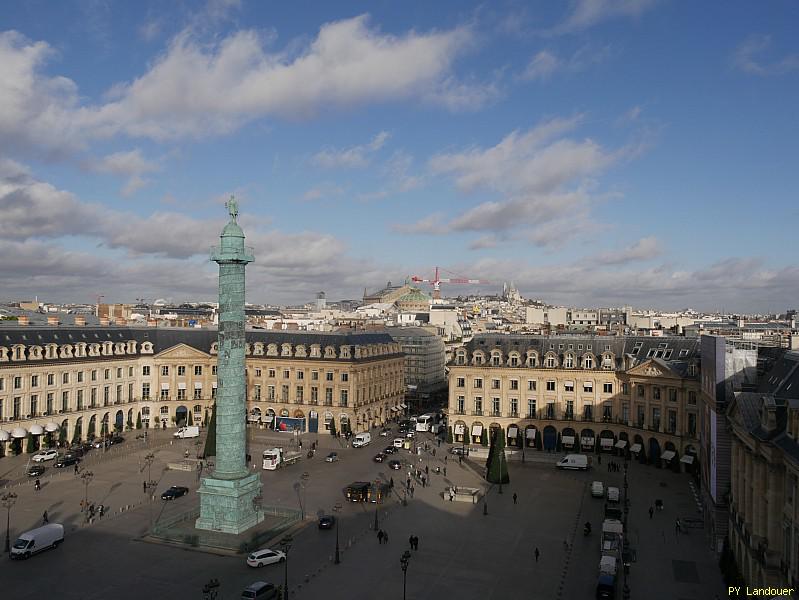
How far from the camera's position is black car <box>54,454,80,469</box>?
78.1 meters

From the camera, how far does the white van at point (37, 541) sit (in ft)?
160

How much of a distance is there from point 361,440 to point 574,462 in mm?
28455

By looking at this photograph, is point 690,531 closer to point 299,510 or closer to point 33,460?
point 299,510

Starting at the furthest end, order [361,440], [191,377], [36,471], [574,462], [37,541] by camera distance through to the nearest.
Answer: [191,377]
[361,440]
[574,462]
[36,471]
[37,541]

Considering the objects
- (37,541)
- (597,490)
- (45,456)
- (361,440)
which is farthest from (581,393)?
(37,541)

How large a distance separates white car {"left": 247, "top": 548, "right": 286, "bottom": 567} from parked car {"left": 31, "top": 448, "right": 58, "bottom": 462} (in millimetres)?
41943

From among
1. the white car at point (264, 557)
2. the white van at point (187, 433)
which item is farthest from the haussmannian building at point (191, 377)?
the white car at point (264, 557)

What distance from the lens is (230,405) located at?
57.4 metres

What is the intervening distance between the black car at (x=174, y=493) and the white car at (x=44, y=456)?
68.1ft

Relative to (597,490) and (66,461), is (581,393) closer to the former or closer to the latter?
(597,490)

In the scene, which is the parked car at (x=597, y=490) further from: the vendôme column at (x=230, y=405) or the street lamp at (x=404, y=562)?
the vendôme column at (x=230, y=405)

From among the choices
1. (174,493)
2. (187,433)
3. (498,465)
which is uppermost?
(498,465)

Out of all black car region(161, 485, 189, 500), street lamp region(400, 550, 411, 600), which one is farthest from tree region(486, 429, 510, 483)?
black car region(161, 485, 189, 500)

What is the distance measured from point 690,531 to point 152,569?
41201 mm
